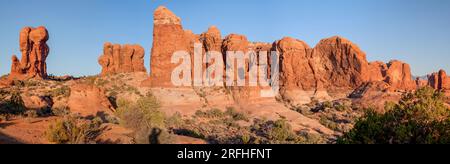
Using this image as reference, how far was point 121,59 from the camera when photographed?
54125 mm

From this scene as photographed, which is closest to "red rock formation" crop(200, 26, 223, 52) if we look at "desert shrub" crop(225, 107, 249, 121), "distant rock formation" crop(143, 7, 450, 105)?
"distant rock formation" crop(143, 7, 450, 105)

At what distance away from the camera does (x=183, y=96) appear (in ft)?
128

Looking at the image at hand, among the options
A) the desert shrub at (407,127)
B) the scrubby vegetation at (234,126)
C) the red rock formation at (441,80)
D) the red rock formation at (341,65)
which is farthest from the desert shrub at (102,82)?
the red rock formation at (441,80)

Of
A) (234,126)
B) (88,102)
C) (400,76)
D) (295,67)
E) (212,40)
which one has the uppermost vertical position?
(212,40)

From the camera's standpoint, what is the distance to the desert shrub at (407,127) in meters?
11.4

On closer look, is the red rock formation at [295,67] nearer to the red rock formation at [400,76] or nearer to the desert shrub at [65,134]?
the red rock formation at [400,76]

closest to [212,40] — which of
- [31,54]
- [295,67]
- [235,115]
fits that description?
[235,115]

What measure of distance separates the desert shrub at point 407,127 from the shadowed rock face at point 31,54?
5361 cm

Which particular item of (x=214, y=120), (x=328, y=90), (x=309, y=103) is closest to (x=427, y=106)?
(x=214, y=120)

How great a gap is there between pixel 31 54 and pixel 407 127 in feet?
188

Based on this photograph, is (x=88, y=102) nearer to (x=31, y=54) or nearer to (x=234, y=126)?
(x=234, y=126)

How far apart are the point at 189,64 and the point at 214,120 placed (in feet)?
39.5
